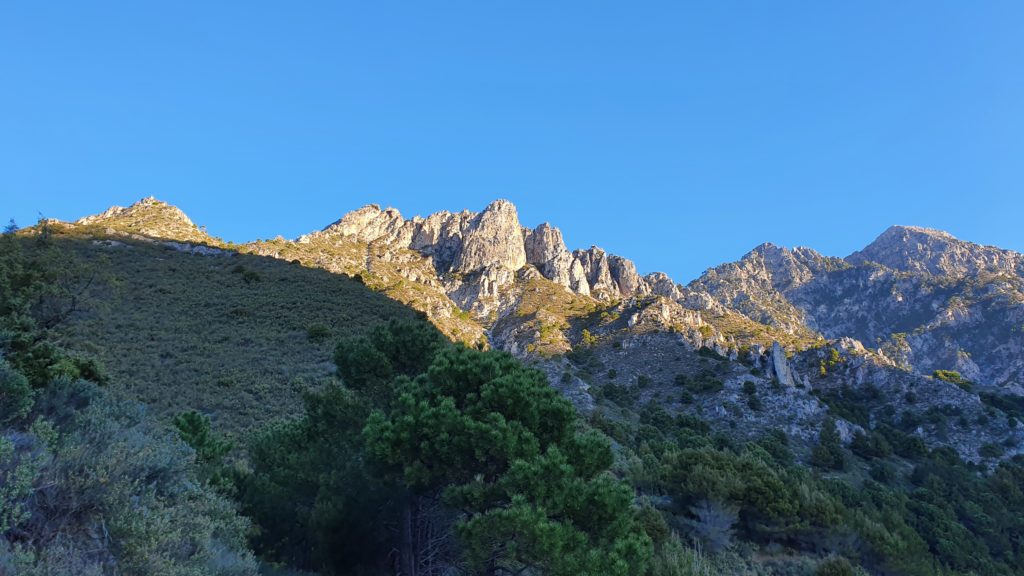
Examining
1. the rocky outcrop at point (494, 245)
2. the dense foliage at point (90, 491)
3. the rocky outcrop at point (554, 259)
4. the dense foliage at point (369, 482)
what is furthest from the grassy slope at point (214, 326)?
the rocky outcrop at point (554, 259)

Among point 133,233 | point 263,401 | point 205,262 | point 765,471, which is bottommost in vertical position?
point 765,471

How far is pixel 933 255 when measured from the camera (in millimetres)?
145250

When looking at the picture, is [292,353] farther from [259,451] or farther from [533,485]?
[533,485]

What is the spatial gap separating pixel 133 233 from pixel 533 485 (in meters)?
67.1

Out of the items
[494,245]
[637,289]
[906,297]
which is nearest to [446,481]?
[494,245]

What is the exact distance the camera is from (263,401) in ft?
82.7

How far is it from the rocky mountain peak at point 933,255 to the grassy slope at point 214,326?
498ft

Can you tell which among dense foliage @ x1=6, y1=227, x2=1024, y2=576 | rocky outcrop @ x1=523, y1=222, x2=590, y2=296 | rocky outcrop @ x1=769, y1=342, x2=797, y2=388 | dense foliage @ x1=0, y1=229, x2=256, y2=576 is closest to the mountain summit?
rocky outcrop @ x1=523, y1=222, x2=590, y2=296

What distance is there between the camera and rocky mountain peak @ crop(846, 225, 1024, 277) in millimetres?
134625

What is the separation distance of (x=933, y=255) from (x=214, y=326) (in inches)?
6880

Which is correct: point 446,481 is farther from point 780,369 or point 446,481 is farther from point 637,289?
point 637,289

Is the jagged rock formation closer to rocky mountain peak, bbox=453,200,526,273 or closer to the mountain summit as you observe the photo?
the mountain summit

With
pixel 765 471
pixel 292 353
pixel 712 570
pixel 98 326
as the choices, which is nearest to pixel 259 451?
pixel 712 570

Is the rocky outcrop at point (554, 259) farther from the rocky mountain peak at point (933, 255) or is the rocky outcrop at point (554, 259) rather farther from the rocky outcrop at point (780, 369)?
the rocky mountain peak at point (933, 255)
